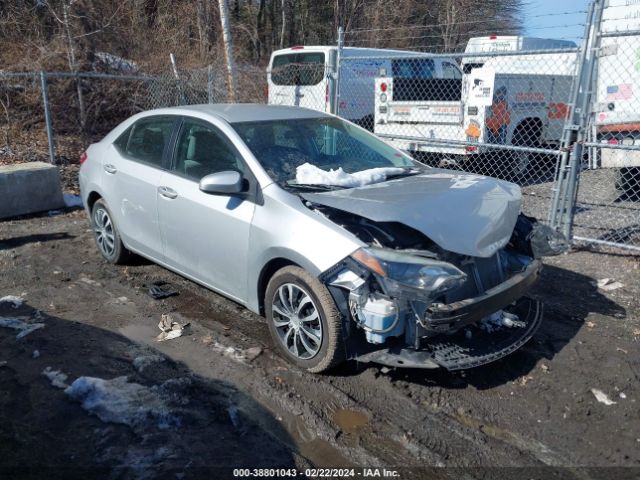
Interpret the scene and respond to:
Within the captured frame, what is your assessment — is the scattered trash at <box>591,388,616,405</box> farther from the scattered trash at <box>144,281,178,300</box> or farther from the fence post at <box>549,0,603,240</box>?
the scattered trash at <box>144,281,178,300</box>

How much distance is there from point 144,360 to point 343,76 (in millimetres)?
8143

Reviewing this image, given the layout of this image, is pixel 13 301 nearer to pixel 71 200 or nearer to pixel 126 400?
pixel 126 400

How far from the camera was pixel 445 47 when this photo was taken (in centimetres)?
2419

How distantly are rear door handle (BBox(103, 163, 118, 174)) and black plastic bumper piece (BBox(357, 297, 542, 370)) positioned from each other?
324cm

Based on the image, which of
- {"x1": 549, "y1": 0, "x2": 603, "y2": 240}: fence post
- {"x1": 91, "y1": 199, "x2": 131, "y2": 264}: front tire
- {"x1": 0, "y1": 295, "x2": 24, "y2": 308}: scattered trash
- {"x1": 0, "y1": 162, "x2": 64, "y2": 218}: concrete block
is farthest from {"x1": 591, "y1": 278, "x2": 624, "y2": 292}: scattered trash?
{"x1": 0, "y1": 162, "x2": 64, "y2": 218}: concrete block

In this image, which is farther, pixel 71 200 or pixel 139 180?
pixel 71 200

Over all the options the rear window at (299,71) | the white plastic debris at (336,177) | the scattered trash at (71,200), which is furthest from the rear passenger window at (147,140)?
the rear window at (299,71)

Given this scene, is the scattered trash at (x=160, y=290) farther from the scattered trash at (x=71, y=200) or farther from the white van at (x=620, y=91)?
the white van at (x=620, y=91)

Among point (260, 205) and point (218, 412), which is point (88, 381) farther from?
point (260, 205)

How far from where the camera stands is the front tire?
18.5 feet

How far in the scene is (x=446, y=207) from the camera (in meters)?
3.67

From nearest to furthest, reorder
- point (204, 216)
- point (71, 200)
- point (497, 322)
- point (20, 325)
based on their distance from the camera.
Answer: point (497, 322)
point (204, 216)
point (20, 325)
point (71, 200)

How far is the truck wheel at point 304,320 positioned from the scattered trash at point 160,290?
5.01ft

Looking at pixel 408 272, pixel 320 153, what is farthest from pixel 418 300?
pixel 320 153
